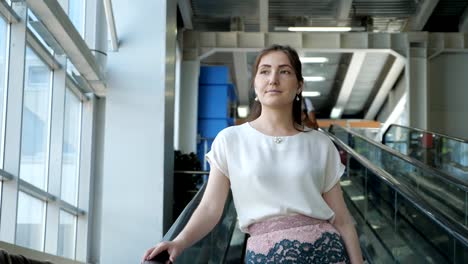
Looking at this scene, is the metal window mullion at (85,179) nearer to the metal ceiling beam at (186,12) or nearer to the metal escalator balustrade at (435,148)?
the metal ceiling beam at (186,12)

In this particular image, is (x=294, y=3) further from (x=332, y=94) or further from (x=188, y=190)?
(x=332, y=94)

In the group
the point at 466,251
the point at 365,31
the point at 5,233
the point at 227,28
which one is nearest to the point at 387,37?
the point at 365,31

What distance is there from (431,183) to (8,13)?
5070 millimetres

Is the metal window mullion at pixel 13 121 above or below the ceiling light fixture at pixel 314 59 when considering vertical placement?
below

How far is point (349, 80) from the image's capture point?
84.3 ft

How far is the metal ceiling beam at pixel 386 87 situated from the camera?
76.8ft

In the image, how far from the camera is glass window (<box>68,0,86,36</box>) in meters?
11.7

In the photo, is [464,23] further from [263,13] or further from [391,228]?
[391,228]

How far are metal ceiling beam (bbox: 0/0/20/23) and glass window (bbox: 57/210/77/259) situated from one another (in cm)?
431

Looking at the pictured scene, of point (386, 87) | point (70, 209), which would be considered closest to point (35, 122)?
point (70, 209)

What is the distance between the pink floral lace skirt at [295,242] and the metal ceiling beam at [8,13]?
6.48 metres

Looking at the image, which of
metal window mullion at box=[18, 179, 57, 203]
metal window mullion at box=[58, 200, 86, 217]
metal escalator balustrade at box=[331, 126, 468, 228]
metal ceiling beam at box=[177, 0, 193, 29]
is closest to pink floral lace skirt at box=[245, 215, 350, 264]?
metal escalator balustrade at box=[331, 126, 468, 228]

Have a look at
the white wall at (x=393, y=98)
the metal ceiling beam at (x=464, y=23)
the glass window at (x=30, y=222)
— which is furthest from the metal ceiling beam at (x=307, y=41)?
the glass window at (x=30, y=222)

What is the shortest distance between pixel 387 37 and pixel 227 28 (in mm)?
5033
